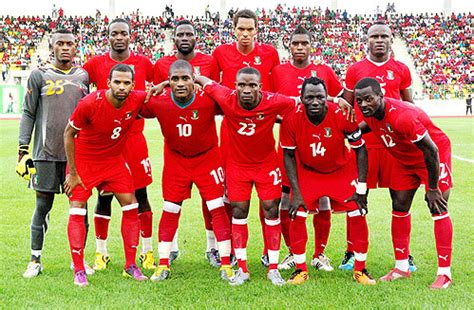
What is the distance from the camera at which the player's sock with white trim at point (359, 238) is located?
220 inches

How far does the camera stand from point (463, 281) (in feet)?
17.8

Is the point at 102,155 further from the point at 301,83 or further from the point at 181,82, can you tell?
the point at 301,83

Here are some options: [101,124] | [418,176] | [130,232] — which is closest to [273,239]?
[130,232]

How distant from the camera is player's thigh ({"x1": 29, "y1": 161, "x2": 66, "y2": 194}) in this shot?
5.82m

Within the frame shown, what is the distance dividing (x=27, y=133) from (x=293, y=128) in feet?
8.74

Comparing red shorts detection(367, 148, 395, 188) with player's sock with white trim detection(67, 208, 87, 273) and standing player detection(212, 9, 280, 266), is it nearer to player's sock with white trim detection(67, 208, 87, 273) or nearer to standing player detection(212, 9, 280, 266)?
standing player detection(212, 9, 280, 266)

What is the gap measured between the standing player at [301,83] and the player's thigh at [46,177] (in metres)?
2.28

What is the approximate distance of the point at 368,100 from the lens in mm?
5219

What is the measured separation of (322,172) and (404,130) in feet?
3.18

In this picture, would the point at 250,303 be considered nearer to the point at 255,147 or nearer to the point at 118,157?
the point at 255,147

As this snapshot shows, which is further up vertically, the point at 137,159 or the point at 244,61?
the point at 244,61

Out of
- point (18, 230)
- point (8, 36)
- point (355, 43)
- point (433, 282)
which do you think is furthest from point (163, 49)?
point (433, 282)

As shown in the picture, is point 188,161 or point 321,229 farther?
point 321,229

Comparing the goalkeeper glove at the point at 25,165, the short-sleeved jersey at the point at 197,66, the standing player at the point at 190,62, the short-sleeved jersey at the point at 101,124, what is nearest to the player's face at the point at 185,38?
the standing player at the point at 190,62
